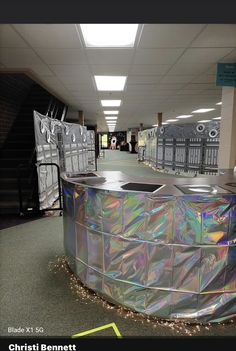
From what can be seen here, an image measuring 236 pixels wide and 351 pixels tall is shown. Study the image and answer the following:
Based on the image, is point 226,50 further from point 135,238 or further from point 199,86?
point 135,238

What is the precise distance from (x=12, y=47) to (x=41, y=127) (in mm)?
1458

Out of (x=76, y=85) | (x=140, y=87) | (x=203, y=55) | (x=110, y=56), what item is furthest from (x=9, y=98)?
(x=203, y=55)

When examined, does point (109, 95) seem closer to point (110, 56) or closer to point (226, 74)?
point (110, 56)

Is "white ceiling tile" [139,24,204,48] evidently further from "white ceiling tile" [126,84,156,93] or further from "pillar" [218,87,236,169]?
"white ceiling tile" [126,84,156,93]

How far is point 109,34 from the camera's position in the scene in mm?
2926

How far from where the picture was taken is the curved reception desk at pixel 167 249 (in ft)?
5.48

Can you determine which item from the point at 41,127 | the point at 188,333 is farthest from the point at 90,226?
the point at 41,127

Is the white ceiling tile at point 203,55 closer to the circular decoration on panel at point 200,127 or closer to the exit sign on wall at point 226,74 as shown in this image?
the exit sign on wall at point 226,74

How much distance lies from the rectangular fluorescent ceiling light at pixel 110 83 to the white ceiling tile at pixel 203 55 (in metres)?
1.60

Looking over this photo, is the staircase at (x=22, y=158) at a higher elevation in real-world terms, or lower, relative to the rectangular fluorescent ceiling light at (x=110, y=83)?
lower

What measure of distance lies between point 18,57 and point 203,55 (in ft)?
10.5

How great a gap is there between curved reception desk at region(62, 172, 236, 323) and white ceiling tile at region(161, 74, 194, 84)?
3766 millimetres

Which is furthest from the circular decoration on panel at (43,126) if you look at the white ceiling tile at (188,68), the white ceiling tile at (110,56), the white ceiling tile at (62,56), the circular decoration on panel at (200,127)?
the circular decoration on panel at (200,127)

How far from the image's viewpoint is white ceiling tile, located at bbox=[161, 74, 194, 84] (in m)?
4.88
